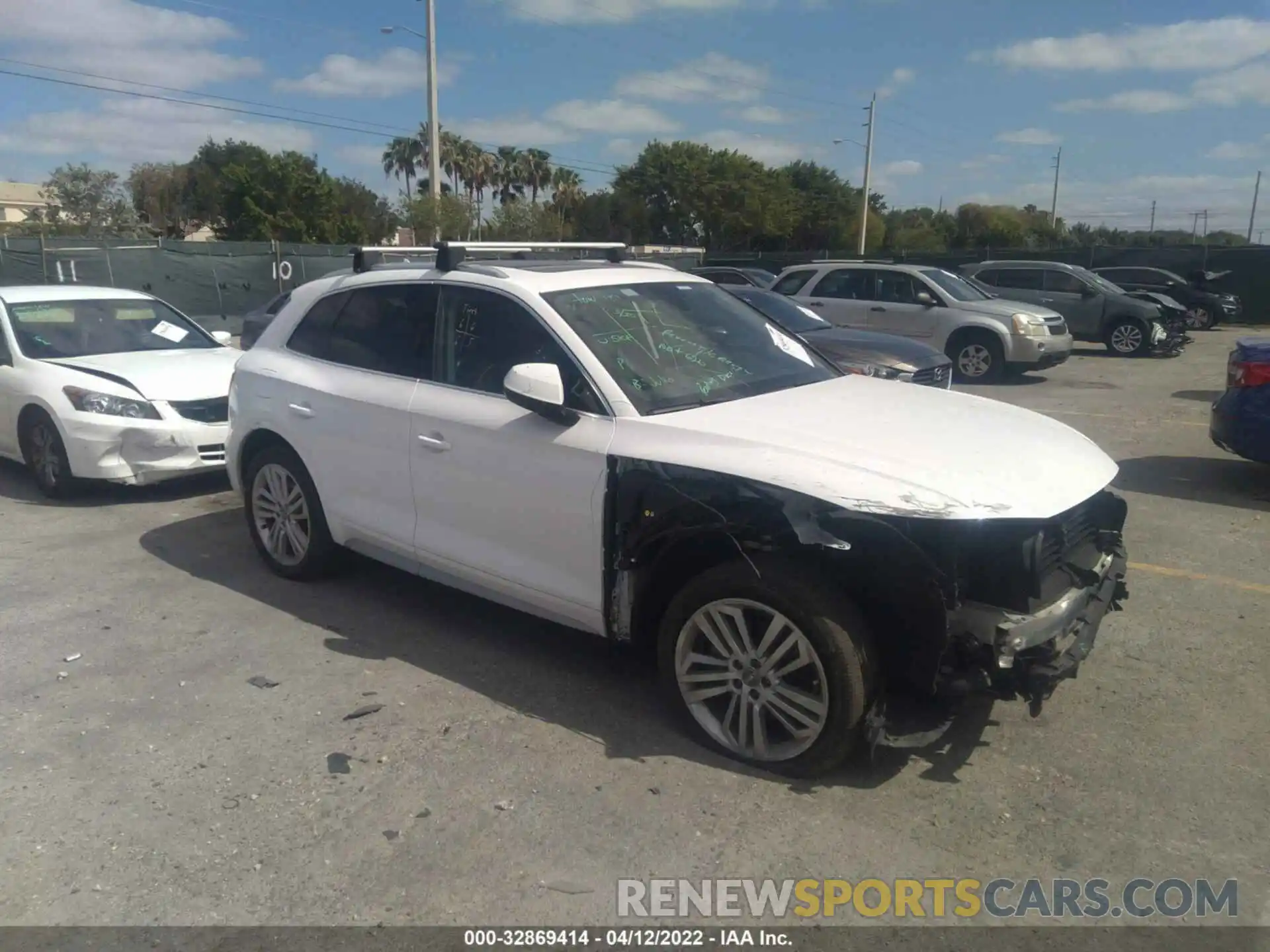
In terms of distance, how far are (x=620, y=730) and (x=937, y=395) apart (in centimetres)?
220

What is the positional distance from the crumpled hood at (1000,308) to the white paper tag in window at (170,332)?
1097cm

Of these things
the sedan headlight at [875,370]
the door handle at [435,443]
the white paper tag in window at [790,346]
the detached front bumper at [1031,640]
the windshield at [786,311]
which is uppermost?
the white paper tag in window at [790,346]

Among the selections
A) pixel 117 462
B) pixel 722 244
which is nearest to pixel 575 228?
pixel 722 244

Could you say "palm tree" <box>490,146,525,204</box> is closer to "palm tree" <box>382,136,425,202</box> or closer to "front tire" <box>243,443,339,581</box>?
"palm tree" <box>382,136,425,202</box>

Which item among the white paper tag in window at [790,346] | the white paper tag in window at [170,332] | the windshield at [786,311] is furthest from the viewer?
the windshield at [786,311]

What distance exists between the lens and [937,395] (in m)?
4.82

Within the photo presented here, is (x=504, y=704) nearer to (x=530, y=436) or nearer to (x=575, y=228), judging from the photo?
(x=530, y=436)

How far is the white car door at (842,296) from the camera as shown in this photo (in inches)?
611

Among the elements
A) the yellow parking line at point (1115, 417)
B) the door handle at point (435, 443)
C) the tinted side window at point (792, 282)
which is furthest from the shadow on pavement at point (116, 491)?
the tinted side window at point (792, 282)

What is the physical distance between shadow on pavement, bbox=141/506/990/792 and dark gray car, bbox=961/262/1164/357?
16221 mm

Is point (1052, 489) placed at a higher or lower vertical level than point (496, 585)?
higher

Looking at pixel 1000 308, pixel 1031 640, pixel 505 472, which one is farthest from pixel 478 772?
pixel 1000 308

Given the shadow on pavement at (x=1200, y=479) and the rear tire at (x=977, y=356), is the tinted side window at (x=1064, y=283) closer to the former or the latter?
the rear tire at (x=977, y=356)

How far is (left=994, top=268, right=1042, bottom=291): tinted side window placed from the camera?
19375 millimetres
